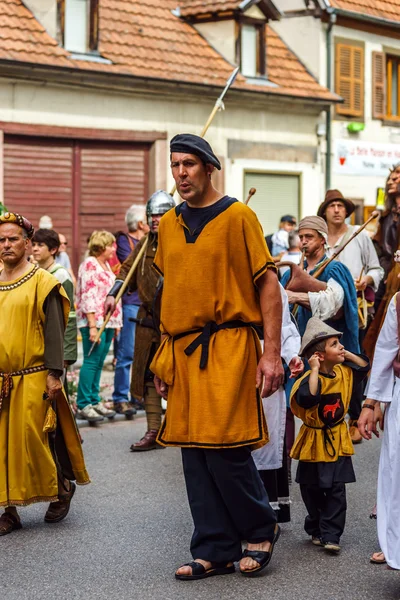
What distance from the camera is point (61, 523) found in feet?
25.4

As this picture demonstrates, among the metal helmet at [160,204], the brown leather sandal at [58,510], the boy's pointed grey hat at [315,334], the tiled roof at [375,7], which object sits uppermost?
the tiled roof at [375,7]

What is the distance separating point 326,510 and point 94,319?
566 cm

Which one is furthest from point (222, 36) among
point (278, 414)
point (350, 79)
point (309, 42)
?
point (278, 414)

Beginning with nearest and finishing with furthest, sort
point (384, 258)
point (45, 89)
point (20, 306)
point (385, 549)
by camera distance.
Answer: point (385, 549) < point (20, 306) < point (384, 258) < point (45, 89)

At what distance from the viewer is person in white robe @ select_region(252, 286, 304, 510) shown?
714cm

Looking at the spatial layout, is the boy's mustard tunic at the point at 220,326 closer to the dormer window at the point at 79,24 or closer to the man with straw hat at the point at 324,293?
the man with straw hat at the point at 324,293

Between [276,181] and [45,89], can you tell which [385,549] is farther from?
[276,181]

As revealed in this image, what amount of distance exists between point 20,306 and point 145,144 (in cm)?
1435

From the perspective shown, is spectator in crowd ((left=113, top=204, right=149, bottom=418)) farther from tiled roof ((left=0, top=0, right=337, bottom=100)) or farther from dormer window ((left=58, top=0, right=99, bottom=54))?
dormer window ((left=58, top=0, right=99, bottom=54))

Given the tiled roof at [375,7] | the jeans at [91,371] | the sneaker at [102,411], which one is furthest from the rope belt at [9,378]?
the tiled roof at [375,7]

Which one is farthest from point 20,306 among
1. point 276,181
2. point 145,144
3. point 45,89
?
point 276,181

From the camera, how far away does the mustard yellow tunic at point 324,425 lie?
6961 mm

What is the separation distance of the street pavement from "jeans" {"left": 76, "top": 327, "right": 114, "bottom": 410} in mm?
2936

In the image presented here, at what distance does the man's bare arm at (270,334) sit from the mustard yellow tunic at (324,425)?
2.53 feet
